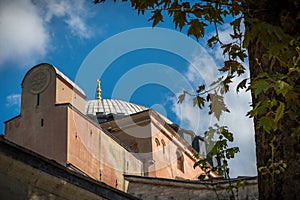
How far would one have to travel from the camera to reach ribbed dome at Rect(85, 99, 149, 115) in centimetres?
2985

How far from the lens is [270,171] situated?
314 cm

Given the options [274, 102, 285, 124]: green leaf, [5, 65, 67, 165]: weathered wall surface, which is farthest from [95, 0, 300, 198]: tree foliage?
[5, 65, 67, 165]: weathered wall surface

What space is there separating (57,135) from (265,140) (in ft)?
48.7

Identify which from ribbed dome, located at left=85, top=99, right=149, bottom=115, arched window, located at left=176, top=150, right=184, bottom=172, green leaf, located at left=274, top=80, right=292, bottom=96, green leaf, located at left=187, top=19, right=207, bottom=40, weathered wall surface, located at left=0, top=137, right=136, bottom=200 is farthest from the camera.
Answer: ribbed dome, located at left=85, top=99, right=149, bottom=115

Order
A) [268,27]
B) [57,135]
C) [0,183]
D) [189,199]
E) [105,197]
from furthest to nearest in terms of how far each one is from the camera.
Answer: [57,135] < [189,199] < [105,197] < [0,183] < [268,27]

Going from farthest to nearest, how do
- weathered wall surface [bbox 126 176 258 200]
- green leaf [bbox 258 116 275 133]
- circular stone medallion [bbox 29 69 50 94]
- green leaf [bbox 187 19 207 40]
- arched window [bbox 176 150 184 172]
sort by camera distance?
arched window [bbox 176 150 184 172], circular stone medallion [bbox 29 69 50 94], weathered wall surface [bbox 126 176 258 200], green leaf [bbox 187 19 207 40], green leaf [bbox 258 116 275 133]

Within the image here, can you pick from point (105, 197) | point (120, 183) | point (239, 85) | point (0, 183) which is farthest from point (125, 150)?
point (239, 85)

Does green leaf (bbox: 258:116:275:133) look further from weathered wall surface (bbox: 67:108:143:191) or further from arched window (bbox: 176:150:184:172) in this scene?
arched window (bbox: 176:150:184:172)

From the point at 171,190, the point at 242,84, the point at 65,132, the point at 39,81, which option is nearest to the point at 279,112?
the point at 242,84

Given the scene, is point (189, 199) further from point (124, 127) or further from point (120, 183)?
point (124, 127)

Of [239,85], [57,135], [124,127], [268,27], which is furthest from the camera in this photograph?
[124,127]

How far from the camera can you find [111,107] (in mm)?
30547

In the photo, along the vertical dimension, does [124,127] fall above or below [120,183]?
above

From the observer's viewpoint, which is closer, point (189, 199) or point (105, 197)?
point (105, 197)
